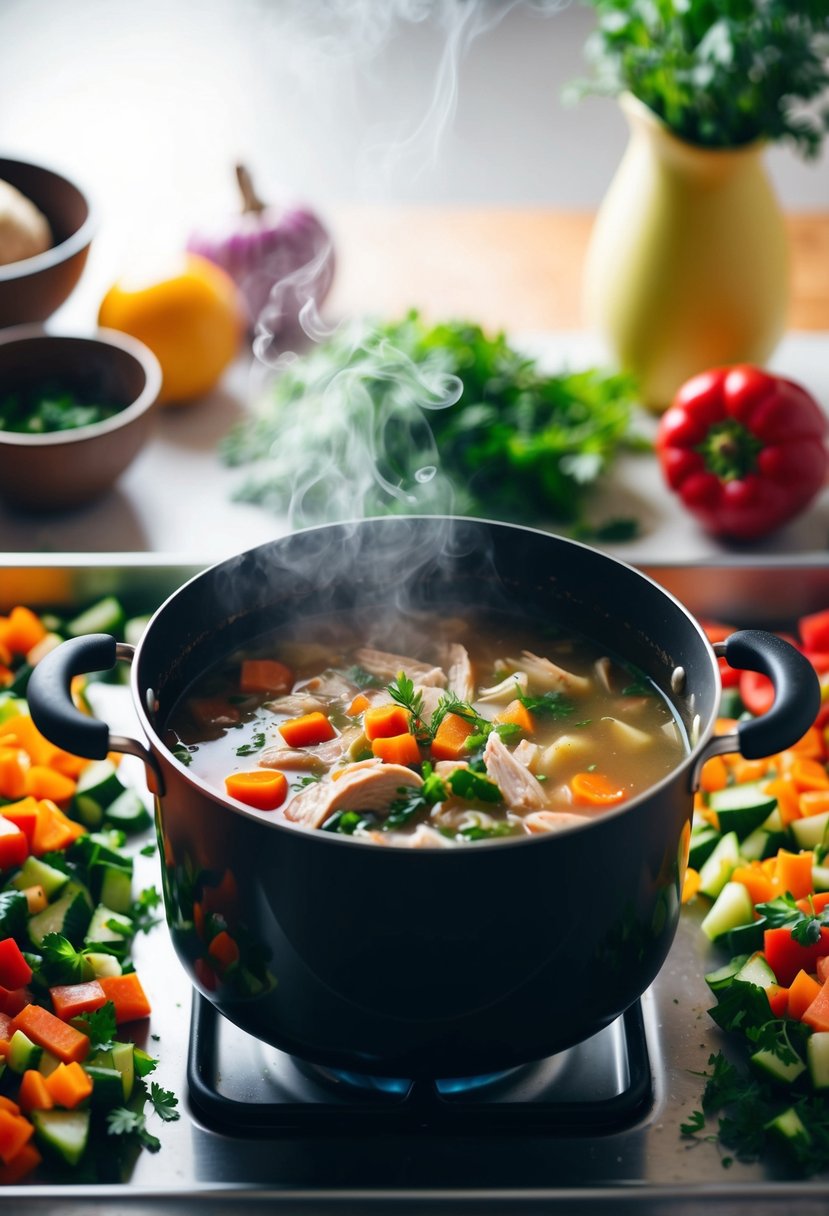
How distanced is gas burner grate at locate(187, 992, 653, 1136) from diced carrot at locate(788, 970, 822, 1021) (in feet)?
0.52

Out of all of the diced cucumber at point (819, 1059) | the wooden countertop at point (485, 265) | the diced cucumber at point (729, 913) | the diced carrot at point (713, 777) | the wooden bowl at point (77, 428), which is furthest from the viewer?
the wooden countertop at point (485, 265)

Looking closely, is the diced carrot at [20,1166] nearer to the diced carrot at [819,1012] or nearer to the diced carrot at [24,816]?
the diced carrot at [24,816]

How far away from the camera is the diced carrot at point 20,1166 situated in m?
1.20

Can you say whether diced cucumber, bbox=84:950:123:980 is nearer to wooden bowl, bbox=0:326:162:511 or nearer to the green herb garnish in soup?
wooden bowl, bbox=0:326:162:511

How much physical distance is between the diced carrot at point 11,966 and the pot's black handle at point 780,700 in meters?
0.76

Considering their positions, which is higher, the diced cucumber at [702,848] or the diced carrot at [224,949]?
the diced carrot at [224,949]

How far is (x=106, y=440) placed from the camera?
2.16 metres

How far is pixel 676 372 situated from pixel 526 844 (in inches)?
64.9

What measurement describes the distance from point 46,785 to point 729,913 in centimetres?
83

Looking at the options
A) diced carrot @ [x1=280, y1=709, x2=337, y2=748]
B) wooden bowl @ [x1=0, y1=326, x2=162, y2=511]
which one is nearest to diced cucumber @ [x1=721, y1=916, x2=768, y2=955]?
diced carrot @ [x1=280, y1=709, x2=337, y2=748]

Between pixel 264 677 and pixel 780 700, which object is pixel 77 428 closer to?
pixel 264 677

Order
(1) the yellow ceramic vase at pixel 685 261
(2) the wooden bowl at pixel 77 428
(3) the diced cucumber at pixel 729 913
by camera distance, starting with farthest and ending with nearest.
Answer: (1) the yellow ceramic vase at pixel 685 261 < (2) the wooden bowl at pixel 77 428 < (3) the diced cucumber at pixel 729 913

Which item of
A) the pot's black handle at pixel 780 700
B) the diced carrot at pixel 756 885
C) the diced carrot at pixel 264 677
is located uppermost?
the pot's black handle at pixel 780 700

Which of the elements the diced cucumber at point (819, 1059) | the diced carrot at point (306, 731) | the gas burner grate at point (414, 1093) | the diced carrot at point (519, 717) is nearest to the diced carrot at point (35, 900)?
the gas burner grate at point (414, 1093)
